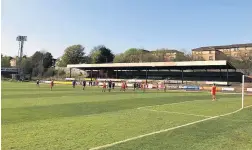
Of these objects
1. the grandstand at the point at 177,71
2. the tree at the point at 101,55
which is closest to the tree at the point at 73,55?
the tree at the point at 101,55

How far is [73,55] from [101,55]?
14845 mm

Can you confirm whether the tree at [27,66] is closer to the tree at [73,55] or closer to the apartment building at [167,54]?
the tree at [73,55]

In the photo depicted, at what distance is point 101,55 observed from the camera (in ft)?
520

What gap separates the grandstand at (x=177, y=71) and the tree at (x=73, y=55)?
47.8m

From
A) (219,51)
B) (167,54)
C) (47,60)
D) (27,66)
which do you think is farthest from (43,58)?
(219,51)

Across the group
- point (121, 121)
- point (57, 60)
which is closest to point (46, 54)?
point (57, 60)

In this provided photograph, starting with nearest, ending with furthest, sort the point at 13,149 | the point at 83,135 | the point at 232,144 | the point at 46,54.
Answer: the point at 13,149, the point at 232,144, the point at 83,135, the point at 46,54

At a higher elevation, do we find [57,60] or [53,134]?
[57,60]

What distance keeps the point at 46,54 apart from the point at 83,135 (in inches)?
6448

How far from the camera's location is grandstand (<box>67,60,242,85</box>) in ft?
257

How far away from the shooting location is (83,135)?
37.5 ft

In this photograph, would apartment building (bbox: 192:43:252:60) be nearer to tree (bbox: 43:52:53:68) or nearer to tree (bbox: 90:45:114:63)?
tree (bbox: 90:45:114:63)

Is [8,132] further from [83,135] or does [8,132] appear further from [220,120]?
[220,120]

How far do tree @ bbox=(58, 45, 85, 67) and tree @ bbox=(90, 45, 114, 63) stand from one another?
5.66m
